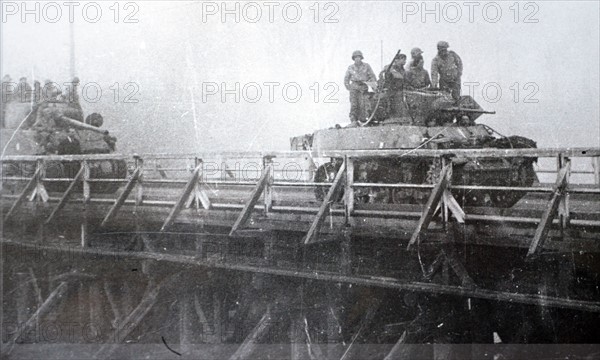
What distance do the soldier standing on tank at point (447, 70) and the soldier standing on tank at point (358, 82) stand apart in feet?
4.70

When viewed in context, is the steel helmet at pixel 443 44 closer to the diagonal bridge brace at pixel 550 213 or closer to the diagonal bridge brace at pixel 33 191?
the diagonal bridge brace at pixel 550 213

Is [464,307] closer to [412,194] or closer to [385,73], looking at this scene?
[412,194]

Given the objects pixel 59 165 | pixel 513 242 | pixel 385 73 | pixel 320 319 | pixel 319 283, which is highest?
pixel 385 73

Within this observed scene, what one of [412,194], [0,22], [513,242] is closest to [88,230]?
[0,22]

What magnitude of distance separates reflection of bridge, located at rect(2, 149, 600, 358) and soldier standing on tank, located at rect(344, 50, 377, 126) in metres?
5.23

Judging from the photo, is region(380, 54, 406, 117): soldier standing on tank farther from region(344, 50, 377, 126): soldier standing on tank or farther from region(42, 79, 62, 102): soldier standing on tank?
region(42, 79, 62, 102): soldier standing on tank

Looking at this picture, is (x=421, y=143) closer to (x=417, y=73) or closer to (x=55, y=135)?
(x=417, y=73)

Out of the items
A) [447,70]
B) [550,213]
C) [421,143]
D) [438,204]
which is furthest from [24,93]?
[550,213]

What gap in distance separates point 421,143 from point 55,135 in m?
9.22

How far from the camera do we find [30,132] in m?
13.2

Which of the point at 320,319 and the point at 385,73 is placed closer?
the point at 320,319

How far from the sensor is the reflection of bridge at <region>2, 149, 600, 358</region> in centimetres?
525

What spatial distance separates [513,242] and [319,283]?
224cm

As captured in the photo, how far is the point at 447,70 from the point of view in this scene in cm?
1194
